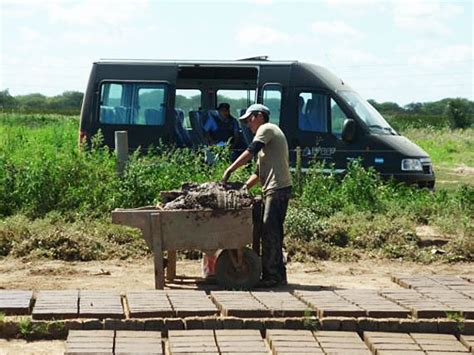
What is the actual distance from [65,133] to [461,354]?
44.6 feet

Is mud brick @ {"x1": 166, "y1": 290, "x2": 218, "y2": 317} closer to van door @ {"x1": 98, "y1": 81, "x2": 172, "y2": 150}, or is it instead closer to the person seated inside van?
van door @ {"x1": 98, "y1": 81, "x2": 172, "y2": 150}

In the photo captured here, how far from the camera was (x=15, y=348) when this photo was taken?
6.82m

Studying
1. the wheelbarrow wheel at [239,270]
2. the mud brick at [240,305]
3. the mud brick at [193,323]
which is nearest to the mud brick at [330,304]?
the mud brick at [240,305]

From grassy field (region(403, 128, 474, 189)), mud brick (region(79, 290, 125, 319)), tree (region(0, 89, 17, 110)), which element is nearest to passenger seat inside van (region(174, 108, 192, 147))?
grassy field (region(403, 128, 474, 189))

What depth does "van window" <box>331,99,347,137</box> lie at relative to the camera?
15.3m

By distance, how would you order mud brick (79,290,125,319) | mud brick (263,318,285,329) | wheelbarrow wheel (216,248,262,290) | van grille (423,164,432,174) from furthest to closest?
van grille (423,164,432,174) → wheelbarrow wheel (216,248,262,290) → mud brick (263,318,285,329) → mud brick (79,290,125,319)

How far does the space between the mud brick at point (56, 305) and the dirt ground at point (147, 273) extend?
4.22 feet

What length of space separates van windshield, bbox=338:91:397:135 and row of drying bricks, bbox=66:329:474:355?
8.26 meters

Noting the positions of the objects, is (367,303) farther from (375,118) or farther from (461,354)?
(375,118)

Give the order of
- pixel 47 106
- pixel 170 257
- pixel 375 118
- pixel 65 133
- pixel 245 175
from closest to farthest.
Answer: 1. pixel 170 257
2. pixel 245 175
3. pixel 375 118
4. pixel 65 133
5. pixel 47 106

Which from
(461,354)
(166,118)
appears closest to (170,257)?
(461,354)

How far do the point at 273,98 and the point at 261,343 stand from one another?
29.1 ft

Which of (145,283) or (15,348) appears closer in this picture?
(15,348)

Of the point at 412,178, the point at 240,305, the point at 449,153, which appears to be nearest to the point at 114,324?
the point at 240,305
